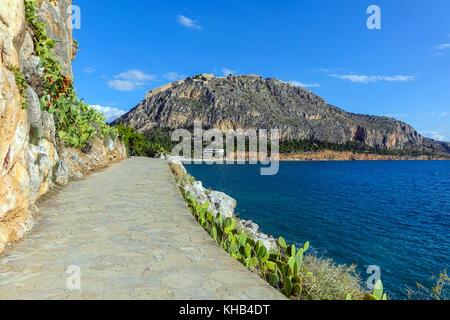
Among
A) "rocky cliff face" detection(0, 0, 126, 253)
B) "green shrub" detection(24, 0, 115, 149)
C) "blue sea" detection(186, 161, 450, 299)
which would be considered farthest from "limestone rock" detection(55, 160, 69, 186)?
"blue sea" detection(186, 161, 450, 299)

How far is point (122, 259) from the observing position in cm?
409

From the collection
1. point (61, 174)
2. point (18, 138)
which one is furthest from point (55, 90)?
point (18, 138)

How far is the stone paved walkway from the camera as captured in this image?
3.21 metres

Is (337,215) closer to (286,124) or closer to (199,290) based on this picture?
(199,290)

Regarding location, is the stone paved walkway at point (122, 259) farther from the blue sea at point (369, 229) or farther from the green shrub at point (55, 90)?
the blue sea at point (369, 229)

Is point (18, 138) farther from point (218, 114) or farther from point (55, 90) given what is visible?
point (218, 114)

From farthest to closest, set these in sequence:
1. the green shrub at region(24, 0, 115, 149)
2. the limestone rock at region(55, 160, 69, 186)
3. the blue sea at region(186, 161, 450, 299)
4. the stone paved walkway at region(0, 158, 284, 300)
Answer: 1. the blue sea at region(186, 161, 450, 299)
2. the limestone rock at region(55, 160, 69, 186)
3. the green shrub at region(24, 0, 115, 149)
4. the stone paved walkway at region(0, 158, 284, 300)

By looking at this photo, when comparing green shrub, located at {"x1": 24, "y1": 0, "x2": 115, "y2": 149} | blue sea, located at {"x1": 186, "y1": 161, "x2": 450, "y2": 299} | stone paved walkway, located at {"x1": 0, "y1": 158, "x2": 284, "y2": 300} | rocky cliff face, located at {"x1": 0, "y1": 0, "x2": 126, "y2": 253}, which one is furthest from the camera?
blue sea, located at {"x1": 186, "y1": 161, "x2": 450, "y2": 299}

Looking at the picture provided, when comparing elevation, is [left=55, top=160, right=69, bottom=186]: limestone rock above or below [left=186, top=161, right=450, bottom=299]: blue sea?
above

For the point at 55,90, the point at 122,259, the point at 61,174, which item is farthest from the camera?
the point at 55,90

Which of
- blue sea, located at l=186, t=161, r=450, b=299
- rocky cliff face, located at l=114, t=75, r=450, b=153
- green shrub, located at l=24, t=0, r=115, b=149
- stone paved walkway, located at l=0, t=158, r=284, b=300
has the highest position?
rocky cliff face, located at l=114, t=75, r=450, b=153

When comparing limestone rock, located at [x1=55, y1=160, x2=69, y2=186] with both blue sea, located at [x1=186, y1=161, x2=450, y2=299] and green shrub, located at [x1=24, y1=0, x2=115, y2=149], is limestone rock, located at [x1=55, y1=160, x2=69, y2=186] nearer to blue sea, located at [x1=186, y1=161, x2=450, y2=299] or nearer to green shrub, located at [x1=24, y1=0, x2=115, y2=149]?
green shrub, located at [x1=24, y1=0, x2=115, y2=149]

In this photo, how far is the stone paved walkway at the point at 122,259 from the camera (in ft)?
10.5

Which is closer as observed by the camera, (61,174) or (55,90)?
(61,174)
